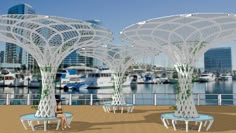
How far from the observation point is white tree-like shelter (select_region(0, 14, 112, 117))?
31.6 ft

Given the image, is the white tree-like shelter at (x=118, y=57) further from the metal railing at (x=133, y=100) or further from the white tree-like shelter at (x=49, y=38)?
the white tree-like shelter at (x=49, y=38)

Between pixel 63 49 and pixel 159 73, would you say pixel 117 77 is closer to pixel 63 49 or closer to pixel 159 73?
pixel 63 49

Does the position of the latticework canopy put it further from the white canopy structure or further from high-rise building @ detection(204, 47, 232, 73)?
high-rise building @ detection(204, 47, 232, 73)

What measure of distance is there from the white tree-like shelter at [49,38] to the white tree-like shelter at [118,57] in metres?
5.72

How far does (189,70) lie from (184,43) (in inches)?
47.8

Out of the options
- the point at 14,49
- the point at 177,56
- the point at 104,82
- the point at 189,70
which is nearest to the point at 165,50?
the point at 177,56

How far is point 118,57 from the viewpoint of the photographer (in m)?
18.7

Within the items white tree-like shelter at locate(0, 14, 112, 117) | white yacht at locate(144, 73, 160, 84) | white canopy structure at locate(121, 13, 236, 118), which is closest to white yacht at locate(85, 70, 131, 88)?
white yacht at locate(144, 73, 160, 84)

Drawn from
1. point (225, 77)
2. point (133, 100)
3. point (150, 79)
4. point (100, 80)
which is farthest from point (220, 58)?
point (133, 100)

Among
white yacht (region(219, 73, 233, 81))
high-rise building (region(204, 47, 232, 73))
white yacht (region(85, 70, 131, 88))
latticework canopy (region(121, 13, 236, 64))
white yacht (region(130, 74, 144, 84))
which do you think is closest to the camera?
latticework canopy (region(121, 13, 236, 64))

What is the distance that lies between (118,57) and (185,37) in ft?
28.2

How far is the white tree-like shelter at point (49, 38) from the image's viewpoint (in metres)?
9.62

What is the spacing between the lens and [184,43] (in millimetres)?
10586

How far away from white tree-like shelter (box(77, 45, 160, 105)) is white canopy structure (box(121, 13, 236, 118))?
6017 mm
